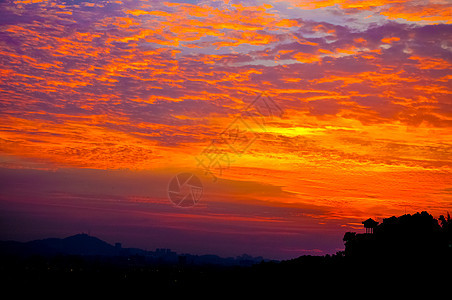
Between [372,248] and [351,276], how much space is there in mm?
15146

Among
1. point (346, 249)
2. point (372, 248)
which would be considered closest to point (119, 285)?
point (346, 249)

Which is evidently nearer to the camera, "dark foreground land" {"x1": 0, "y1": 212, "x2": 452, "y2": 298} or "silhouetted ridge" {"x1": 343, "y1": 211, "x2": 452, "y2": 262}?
"dark foreground land" {"x1": 0, "y1": 212, "x2": 452, "y2": 298}

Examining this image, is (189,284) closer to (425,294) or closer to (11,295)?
(11,295)

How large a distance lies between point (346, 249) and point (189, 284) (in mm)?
38170

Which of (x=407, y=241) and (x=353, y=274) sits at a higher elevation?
(x=407, y=241)

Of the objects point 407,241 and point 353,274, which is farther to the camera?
point 407,241

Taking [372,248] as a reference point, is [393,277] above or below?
below

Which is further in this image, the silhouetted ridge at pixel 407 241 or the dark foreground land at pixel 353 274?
the silhouetted ridge at pixel 407 241

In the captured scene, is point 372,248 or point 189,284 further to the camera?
point 189,284

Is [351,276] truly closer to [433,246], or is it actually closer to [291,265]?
[433,246]

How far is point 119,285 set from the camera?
14038cm

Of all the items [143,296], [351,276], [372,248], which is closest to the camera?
[351,276]

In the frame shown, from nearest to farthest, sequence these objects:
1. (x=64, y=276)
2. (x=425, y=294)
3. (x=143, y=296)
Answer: (x=425, y=294) → (x=143, y=296) → (x=64, y=276)

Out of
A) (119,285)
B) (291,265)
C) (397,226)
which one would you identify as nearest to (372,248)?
(397,226)
